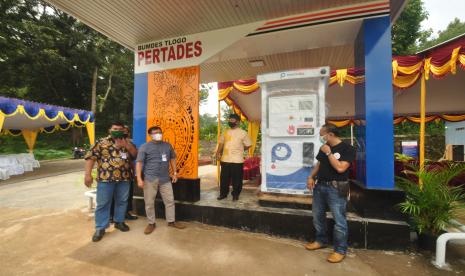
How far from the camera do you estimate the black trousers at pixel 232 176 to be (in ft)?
13.6

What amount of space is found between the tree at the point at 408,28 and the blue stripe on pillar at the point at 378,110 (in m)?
15.2

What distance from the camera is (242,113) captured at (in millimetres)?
8383

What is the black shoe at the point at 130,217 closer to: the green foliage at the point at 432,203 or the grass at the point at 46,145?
the green foliage at the point at 432,203

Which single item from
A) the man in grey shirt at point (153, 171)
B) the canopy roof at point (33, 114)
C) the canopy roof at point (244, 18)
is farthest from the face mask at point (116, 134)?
the canopy roof at point (33, 114)

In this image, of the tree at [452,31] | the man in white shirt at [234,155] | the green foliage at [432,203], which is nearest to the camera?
the green foliage at [432,203]

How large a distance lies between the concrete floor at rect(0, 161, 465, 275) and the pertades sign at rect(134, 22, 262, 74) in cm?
278

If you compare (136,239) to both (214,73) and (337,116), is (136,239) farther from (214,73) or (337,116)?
(337,116)

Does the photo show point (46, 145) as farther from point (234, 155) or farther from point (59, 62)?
point (234, 155)

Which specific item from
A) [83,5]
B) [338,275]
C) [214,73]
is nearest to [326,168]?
[338,275]

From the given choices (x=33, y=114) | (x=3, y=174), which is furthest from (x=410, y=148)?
(x=3, y=174)

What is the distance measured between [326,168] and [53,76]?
25.2 meters

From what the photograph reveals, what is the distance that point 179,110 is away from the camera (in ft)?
14.3

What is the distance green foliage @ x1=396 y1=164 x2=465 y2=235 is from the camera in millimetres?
2887

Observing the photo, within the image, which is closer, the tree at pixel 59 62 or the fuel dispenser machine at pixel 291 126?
the fuel dispenser machine at pixel 291 126
